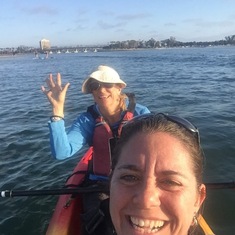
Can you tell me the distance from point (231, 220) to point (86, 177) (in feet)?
9.34

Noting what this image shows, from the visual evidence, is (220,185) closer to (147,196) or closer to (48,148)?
(147,196)

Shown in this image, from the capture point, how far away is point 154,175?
1838 millimetres

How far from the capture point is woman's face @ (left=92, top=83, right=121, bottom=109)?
4.89 meters

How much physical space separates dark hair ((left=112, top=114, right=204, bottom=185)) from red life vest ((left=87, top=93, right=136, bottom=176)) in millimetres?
2932

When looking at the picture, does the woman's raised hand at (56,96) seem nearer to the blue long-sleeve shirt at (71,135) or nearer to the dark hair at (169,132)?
the blue long-sleeve shirt at (71,135)

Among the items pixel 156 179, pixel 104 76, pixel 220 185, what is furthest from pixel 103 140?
pixel 156 179

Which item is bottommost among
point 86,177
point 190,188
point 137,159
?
point 86,177

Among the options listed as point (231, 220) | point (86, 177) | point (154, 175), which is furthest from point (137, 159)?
point (231, 220)

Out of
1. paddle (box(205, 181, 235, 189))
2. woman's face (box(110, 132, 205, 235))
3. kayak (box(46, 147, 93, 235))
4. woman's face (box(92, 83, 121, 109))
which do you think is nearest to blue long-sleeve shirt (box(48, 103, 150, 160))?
woman's face (box(92, 83, 121, 109))

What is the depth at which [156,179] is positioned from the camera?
183 centimetres

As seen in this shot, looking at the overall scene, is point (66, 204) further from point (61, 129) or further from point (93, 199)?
point (61, 129)

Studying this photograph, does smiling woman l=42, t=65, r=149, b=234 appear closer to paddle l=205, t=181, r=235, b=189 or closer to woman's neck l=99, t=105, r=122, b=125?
woman's neck l=99, t=105, r=122, b=125

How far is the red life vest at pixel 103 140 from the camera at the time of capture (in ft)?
16.5

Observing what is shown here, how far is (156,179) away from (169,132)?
315 mm
